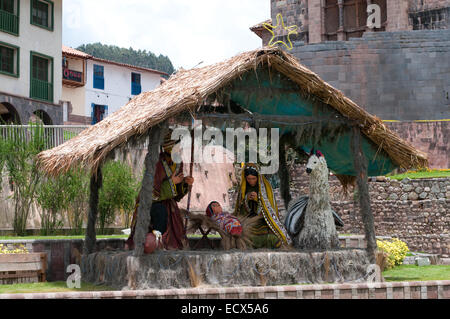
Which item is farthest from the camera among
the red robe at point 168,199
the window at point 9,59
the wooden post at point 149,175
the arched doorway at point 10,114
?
the arched doorway at point 10,114

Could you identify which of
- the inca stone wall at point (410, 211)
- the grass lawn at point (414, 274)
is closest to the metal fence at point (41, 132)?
the inca stone wall at point (410, 211)

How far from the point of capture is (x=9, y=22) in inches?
1093

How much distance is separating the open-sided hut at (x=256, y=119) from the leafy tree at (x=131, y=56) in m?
76.2

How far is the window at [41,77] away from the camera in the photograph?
2902 centimetres

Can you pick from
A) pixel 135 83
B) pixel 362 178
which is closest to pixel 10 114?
pixel 362 178

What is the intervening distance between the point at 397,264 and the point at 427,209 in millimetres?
6312

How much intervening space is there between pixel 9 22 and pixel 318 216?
20.6 metres

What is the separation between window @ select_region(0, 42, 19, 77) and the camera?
27.3 m

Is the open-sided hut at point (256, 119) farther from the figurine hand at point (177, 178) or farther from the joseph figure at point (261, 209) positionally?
the figurine hand at point (177, 178)

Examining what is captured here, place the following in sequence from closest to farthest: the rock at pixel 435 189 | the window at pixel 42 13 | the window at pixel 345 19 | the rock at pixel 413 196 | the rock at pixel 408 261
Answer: the rock at pixel 408 261 < the rock at pixel 435 189 < the rock at pixel 413 196 < the window at pixel 42 13 < the window at pixel 345 19

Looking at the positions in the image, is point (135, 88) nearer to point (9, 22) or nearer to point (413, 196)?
point (9, 22)

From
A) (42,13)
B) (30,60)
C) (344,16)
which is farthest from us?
(344,16)

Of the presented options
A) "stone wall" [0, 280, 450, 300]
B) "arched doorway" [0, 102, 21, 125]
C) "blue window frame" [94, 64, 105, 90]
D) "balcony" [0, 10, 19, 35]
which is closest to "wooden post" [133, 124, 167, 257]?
"stone wall" [0, 280, 450, 300]

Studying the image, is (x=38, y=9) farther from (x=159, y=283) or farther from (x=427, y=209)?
(x=159, y=283)
